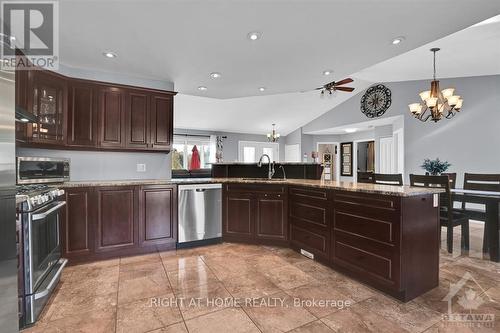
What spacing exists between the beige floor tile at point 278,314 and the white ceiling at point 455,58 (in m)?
3.71

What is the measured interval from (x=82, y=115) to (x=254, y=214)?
8.48 feet

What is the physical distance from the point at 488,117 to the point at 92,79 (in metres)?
6.88

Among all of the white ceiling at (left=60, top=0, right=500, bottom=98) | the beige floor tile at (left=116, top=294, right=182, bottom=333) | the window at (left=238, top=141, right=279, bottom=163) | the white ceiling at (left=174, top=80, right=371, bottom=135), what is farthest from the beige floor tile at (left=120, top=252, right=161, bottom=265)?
the window at (left=238, top=141, right=279, bottom=163)

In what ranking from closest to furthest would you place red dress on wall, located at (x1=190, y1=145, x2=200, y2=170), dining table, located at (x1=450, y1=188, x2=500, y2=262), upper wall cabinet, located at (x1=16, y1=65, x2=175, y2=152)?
upper wall cabinet, located at (x1=16, y1=65, x2=175, y2=152) → dining table, located at (x1=450, y1=188, x2=500, y2=262) → red dress on wall, located at (x1=190, y1=145, x2=200, y2=170)

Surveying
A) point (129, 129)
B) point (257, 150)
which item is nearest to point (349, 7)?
point (129, 129)

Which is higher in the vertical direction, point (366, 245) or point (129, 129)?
point (129, 129)

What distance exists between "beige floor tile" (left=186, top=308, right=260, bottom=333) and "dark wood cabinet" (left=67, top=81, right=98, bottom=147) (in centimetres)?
255

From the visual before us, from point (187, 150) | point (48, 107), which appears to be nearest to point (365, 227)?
point (48, 107)

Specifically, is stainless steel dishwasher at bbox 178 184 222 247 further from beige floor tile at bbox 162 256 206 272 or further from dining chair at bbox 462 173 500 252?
dining chair at bbox 462 173 500 252

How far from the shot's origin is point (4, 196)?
0.96 meters

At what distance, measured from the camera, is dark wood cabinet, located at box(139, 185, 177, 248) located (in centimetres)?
309

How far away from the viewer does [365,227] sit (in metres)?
2.27

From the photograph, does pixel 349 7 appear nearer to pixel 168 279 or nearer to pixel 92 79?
pixel 168 279

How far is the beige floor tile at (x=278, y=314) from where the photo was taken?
5.56ft
